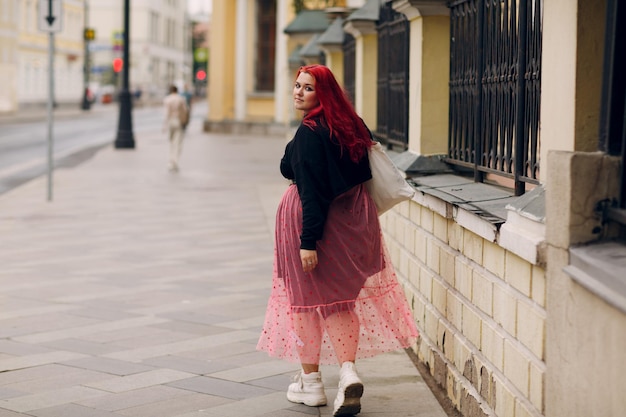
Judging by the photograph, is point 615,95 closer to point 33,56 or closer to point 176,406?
point 176,406

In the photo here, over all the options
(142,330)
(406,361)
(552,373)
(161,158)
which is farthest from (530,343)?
(161,158)

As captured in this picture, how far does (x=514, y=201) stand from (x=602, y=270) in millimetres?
1302

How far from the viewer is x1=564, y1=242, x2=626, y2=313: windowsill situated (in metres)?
3.23

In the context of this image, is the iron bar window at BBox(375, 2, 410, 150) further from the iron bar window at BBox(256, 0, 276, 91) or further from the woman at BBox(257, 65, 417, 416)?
the iron bar window at BBox(256, 0, 276, 91)

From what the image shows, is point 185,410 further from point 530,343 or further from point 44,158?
point 44,158

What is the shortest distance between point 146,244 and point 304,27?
974 centimetres

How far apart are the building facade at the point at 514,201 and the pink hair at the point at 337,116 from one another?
56cm

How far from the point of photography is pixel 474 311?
5.12m

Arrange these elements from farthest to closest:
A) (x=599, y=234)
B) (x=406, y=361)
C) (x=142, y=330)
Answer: (x=142, y=330) < (x=406, y=361) < (x=599, y=234)

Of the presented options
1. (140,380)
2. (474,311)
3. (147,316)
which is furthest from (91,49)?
(474,311)

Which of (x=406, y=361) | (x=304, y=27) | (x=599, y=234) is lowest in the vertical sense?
(x=406, y=361)

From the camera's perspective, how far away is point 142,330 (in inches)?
285

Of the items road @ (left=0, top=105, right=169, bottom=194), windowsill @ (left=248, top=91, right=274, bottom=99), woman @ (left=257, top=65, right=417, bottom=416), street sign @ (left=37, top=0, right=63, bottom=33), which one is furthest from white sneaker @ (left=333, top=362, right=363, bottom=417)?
windowsill @ (left=248, top=91, right=274, bottom=99)

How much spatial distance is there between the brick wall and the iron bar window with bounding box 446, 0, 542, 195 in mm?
353
